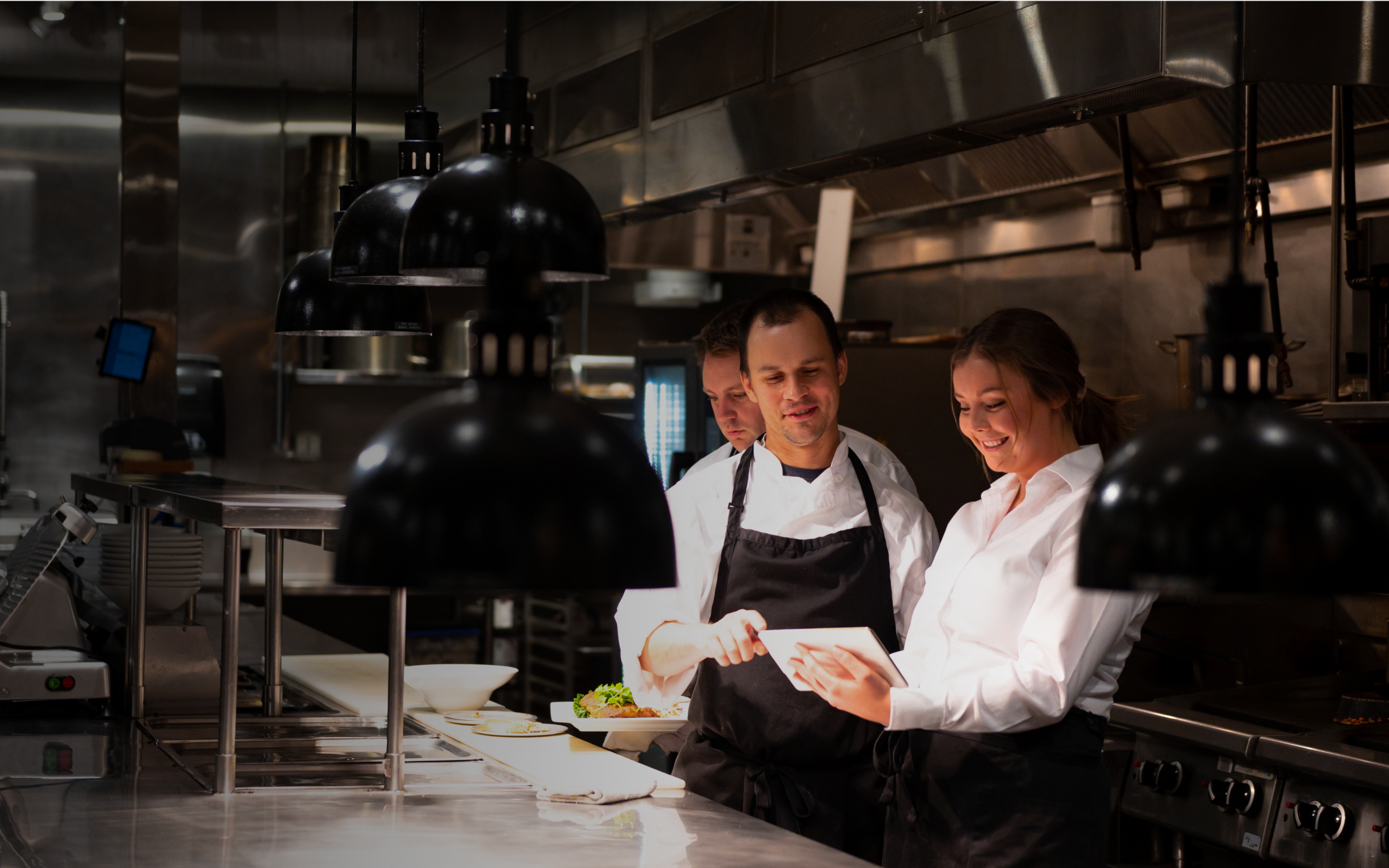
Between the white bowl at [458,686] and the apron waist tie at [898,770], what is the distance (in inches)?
34.0

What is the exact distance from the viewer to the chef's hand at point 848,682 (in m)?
2.18

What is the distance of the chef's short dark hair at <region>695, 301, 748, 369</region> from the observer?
10.9 feet

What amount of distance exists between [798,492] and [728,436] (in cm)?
89

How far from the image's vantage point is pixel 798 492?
2.64m

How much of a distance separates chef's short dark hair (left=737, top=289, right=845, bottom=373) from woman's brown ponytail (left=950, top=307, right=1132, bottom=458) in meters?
0.28

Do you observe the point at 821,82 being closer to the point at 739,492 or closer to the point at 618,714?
the point at 739,492

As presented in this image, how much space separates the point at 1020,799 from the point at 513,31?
1541mm

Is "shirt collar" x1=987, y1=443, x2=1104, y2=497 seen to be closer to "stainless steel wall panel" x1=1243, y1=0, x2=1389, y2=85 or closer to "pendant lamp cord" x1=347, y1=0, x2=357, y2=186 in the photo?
"stainless steel wall panel" x1=1243, y1=0, x2=1389, y2=85

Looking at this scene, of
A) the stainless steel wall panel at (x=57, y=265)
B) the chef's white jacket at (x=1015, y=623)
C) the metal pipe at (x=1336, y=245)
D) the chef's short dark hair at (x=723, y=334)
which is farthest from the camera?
the stainless steel wall panel at (x=57, y=265)

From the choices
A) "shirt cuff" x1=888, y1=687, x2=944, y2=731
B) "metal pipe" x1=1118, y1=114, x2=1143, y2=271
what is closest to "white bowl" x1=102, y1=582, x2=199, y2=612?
"shirt cuff" x1=888, y1=687, x2=944, y2=731

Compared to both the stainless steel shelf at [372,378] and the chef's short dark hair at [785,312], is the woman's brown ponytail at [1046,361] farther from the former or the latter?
the stainless steel shelf at [372,378]

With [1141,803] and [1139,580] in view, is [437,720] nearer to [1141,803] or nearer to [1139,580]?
[1141,803]

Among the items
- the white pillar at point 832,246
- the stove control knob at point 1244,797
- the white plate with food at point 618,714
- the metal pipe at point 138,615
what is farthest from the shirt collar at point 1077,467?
the white pillar at point 832,246

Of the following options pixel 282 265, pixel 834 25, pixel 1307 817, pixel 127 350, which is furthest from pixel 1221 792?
pixel 282 265
